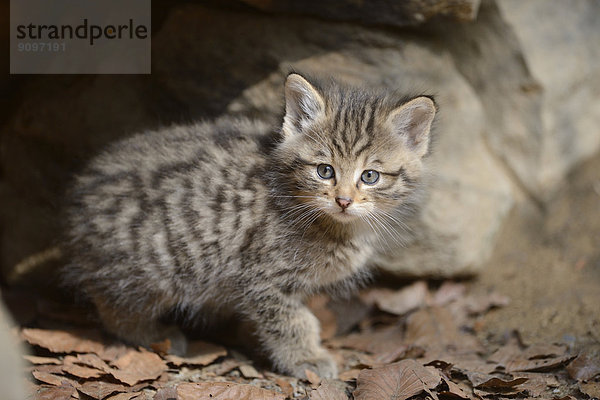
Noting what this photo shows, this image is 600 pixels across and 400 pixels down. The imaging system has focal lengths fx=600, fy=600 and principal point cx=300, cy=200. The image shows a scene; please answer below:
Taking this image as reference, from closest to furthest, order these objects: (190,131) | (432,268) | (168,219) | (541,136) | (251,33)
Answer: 1. (168,219)
2. (190,131)
3. (251,33)
4. (432,268)
5. (541,136)

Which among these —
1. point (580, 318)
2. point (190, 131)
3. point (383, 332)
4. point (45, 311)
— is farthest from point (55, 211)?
point (580, 318)

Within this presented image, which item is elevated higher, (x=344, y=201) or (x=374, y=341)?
(x=344, y=201)

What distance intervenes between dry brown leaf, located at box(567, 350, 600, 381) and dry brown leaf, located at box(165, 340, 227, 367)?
1.92 m

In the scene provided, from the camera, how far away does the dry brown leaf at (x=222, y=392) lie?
2.87 m

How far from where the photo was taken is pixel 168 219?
3.27 meters

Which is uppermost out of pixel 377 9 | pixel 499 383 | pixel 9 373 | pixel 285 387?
pixel 377 9

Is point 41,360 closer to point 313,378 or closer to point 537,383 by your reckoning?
point 313,378

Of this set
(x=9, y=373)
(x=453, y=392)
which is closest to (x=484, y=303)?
(x=453, y=392)

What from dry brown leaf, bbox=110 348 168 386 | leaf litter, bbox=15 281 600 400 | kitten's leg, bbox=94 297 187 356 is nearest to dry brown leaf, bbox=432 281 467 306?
leaf litter, bbox=15 281 600 400

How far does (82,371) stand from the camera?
3162 mm

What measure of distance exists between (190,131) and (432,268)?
186 cm

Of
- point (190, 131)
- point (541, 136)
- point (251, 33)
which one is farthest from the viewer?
point (541, 136)

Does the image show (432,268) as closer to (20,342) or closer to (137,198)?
(137,198)

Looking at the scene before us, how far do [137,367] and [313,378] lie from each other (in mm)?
966
